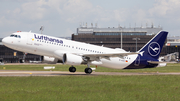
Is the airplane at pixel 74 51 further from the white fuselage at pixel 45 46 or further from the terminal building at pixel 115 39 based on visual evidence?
the terminal building at pixel 115 39

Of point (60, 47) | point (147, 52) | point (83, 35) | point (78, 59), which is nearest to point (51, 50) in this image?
point (60, 47)

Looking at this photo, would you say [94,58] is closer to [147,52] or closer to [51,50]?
[51,50]

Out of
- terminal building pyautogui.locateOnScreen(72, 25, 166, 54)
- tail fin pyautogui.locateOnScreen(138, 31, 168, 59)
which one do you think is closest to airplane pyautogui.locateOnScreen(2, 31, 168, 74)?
tail fin pyautogui.locateOnScreen(138, 31, 168, 59)

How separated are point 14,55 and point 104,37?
6264 centimetres

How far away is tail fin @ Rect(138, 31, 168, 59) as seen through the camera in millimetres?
45656

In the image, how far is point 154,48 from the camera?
4591 centimetres

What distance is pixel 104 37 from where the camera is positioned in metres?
177

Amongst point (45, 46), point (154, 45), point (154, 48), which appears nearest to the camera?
point (45, 46)

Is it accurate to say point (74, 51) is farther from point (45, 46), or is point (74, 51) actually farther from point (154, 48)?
point (154, 48)

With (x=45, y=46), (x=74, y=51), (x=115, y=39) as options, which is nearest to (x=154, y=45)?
(x=74, y=51)

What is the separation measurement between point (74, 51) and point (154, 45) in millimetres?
14386

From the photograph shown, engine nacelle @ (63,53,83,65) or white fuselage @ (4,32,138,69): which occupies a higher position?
white fuselage @ (4,32,138,69)

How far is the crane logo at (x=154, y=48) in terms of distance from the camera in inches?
1800

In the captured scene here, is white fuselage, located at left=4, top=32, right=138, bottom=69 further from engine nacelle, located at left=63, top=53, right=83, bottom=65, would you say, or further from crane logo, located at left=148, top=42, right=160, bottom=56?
crane logo, located at left=148, top=42, right=160, bottom=56
